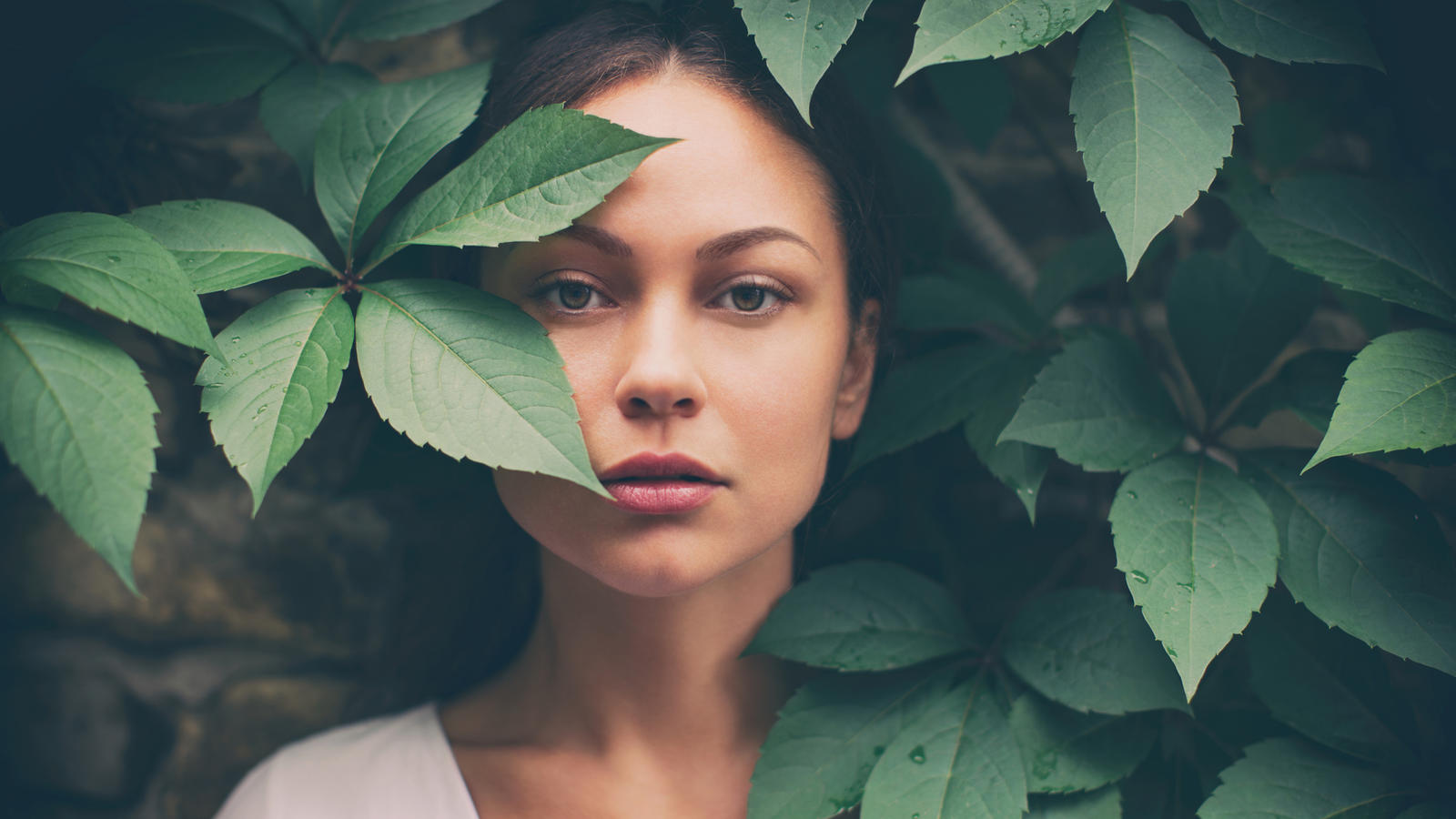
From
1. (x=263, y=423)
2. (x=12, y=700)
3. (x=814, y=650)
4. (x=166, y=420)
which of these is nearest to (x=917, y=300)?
(x=814, y=650)

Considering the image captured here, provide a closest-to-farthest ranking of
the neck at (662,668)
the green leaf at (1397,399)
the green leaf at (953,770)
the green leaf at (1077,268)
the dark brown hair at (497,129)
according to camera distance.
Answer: the green leaf at (1397,399)
the green leaf at (953,770)
the dark brown hair at (497,129)
the neck at (662,668)
the green leaf at (1077,268)

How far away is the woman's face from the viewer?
0.87 m

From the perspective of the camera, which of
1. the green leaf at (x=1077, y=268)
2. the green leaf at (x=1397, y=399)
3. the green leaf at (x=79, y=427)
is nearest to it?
the green leaf at (x=79, y=427)

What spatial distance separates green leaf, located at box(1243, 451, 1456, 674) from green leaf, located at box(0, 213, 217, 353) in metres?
0.97

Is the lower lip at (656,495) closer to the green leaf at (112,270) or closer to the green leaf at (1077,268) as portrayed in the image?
the green leaf at (112,270)

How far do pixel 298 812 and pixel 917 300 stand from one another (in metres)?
0.98

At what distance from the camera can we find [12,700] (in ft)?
3.90

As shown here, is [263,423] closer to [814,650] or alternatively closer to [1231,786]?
[814,650]

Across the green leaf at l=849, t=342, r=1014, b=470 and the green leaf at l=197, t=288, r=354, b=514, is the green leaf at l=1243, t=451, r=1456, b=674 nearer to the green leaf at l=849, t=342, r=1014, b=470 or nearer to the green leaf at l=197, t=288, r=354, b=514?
the green leaf at l=849, t=342, r=1014, b=470

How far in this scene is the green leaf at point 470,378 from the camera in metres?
0.74

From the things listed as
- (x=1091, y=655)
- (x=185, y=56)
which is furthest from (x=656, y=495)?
(x=185, y=56)

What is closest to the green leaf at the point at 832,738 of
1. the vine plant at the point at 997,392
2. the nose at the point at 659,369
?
the vine plant at the point at 997,392

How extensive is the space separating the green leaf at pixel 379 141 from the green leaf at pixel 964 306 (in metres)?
0.58

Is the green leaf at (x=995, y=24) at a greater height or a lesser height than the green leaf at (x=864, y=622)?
greater
